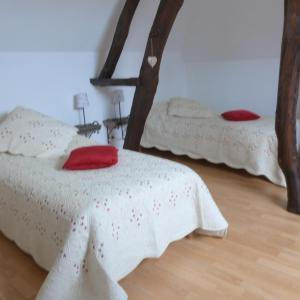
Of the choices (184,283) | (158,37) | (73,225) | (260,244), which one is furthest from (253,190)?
(73,225)

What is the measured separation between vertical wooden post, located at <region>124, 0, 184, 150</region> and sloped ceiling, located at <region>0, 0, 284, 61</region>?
0.64 m

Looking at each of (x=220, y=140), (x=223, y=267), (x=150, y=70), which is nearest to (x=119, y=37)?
(x=150, y=70)

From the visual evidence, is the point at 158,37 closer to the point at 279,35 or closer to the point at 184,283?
the point at 279,35

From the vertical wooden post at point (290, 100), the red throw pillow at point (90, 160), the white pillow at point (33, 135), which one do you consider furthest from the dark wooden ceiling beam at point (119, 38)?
the red throw pillow at point (90, 160)

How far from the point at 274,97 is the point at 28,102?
3.12 m

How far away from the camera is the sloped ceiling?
2986 mm

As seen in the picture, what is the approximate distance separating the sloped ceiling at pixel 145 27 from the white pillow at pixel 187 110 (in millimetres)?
952

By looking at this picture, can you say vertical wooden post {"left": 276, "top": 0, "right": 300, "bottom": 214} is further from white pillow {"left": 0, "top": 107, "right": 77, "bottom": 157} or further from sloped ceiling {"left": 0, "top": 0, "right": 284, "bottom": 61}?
white pillow {"left": 0, "top": 107, "right": 77, "bottom": 157}

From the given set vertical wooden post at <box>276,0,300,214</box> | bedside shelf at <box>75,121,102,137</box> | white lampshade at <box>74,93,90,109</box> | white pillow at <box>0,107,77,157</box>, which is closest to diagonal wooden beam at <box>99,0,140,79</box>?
white lampshade at <box>74,93,90,109</box>

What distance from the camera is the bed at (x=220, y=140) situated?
315cm

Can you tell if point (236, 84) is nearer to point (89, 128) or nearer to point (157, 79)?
point (157, 79)

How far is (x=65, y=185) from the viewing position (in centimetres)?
186

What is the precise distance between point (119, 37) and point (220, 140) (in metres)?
1.69

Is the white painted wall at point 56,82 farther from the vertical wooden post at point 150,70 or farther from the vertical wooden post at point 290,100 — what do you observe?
the vertical wooden post at point 290,100
